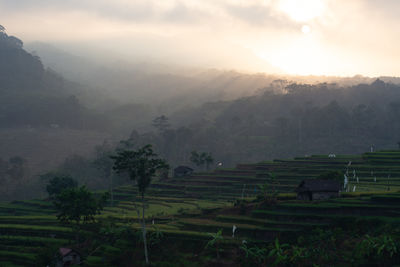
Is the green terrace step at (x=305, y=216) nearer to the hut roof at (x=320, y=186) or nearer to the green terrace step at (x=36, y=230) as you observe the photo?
the hut roof at (x=320, y=186)

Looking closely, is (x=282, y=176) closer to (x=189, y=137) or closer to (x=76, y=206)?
(x=76, y=206)

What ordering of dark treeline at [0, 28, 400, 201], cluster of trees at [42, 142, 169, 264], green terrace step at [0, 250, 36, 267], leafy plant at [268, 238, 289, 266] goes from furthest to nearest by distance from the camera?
dark treeline at [0, 28, 400, 201], cluster of trees at [42, 142, 169, 264], green terrace step at [0, 250, 36, 267], leafy plant at [268, 238, 289, 266]

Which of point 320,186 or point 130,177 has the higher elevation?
point 130,177

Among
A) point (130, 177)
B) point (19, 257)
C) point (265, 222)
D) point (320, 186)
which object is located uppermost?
point (130, 177)

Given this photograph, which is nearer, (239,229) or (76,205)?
(239,229)

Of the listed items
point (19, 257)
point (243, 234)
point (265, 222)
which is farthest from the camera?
point (265, 222)

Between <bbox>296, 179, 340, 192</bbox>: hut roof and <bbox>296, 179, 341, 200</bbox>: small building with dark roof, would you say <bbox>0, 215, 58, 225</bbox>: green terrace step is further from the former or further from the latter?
<bbox>296, 179, 341, 200</bbox>: small building with dark roof

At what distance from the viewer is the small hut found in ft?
135

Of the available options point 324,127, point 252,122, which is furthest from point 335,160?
point 252,122

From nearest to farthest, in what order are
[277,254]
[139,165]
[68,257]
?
[277,254] → [68,257] → [139,165]

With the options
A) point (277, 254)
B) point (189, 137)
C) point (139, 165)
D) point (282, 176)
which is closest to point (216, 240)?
point (277, 254)

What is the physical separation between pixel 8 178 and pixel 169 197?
70179 millimetres

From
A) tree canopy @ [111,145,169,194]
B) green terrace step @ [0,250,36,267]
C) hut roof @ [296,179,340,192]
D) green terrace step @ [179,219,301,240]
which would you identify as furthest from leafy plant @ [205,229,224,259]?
green terrace step @ [0,250,36,267]

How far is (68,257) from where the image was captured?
137ft
